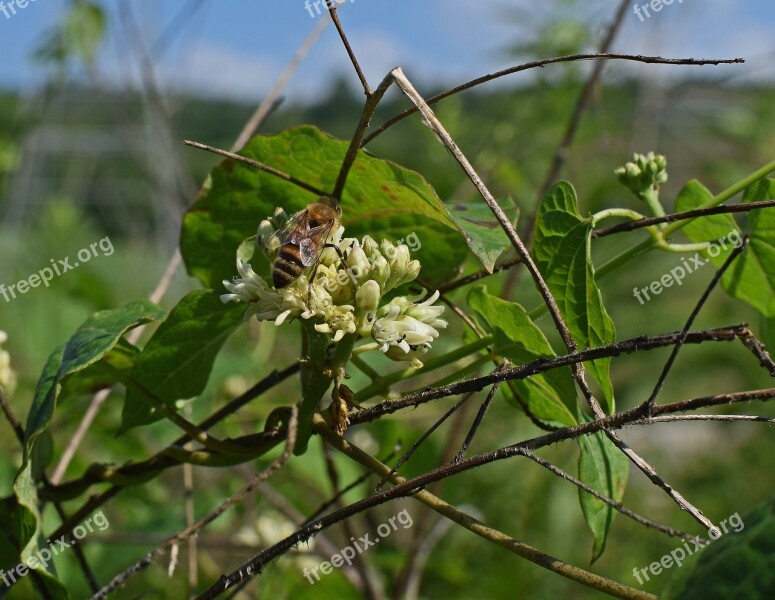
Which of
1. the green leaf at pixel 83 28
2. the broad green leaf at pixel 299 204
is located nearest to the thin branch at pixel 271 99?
the broad green leaf at pixel 299 204

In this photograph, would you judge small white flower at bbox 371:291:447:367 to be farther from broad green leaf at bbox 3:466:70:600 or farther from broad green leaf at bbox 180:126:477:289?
broad green leaf at bbox 3:466:70:600

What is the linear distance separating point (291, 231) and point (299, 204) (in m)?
0.19

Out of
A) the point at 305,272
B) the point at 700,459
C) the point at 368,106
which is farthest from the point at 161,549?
the point at 700,459

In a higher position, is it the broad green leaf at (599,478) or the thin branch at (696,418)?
the thin branch at (696,418)

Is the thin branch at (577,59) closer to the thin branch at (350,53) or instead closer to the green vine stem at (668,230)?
the thin branch at (350,53)

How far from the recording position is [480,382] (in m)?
0.62

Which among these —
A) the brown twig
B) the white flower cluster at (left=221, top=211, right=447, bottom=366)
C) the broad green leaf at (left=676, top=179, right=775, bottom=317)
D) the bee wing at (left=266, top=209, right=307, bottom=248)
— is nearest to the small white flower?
the white flower cluster at (left=221, top=211, right=447, bottom=366)

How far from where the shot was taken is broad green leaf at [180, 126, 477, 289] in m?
0.79

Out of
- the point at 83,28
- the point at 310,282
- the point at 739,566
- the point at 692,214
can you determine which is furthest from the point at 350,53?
the point at 83,28

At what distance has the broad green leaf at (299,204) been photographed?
31.2 inches

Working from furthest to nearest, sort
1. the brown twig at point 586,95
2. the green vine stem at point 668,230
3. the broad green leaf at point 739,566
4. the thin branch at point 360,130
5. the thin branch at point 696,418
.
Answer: the brown twig at point 586,95 → the green vine stem at point 668,230 → the thin branch at point 360,130 → the thin branch at point 696,418 → the broad green leaf at point 739,566

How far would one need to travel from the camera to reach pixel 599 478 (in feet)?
2.36

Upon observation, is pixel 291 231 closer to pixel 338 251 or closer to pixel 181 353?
pixel 338 251

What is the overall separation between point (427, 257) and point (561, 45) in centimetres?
197
